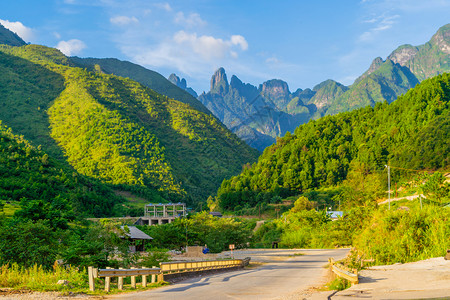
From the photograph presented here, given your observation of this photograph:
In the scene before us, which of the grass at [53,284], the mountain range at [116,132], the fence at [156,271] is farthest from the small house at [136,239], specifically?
the mountain range at [116,132]

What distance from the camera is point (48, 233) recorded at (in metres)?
22.4

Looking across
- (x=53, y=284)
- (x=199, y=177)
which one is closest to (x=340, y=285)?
(x=53, y=284)

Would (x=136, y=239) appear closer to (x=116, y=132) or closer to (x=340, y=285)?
(x=340, y=285)

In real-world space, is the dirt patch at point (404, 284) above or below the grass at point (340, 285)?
above

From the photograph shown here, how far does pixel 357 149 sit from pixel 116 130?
78.2m

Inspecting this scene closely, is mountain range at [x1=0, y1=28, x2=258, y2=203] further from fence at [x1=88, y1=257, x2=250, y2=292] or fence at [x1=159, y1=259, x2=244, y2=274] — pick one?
fence at [x1=88, y1=257, x2=250, y2=292]

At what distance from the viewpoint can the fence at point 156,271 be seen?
13070mm

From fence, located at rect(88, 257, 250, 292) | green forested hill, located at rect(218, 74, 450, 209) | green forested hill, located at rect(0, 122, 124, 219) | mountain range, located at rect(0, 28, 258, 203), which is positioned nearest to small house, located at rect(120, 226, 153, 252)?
green forested hill, located at rect(0, 122, 124, 219)

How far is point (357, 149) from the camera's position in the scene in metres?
133

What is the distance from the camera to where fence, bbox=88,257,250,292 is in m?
13.1

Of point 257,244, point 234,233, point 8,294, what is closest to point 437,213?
point 8,294

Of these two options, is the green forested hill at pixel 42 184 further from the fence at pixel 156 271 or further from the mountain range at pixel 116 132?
the fence at pixel 156 271

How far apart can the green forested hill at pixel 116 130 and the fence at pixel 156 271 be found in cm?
9923

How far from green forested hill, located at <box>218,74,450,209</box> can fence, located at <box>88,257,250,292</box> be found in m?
90.9
